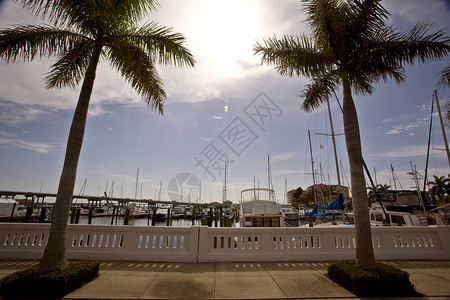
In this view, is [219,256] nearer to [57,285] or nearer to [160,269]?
[160,269]

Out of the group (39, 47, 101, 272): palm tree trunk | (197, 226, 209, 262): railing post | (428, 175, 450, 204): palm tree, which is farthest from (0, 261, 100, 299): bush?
(428, 175, 450, 204): palm tree

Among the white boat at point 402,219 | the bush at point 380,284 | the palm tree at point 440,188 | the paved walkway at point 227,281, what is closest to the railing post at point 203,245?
the paved walkway at point 227,281

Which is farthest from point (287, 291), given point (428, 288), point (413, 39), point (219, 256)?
point (413, 39)

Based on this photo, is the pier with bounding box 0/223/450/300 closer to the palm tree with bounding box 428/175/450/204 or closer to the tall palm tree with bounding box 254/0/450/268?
the tall palm tree with bounding box 254/0/450/268

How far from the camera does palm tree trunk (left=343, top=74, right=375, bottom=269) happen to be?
585 cm

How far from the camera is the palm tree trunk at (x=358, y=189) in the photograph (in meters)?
5.85

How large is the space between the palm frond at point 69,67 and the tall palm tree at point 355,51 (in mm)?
6654

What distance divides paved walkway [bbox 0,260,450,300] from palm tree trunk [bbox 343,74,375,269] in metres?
1.12

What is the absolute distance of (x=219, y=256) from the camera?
7.52 metres

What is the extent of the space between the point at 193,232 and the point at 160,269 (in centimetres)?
146

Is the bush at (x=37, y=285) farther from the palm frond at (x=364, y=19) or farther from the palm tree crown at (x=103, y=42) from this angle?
the palm frond at (x=364, y=19)

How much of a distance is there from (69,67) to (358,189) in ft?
33.8

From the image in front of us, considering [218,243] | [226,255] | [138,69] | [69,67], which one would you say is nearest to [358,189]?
[226,255]

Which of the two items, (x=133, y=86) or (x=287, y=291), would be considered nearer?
(x=287, y=291)
